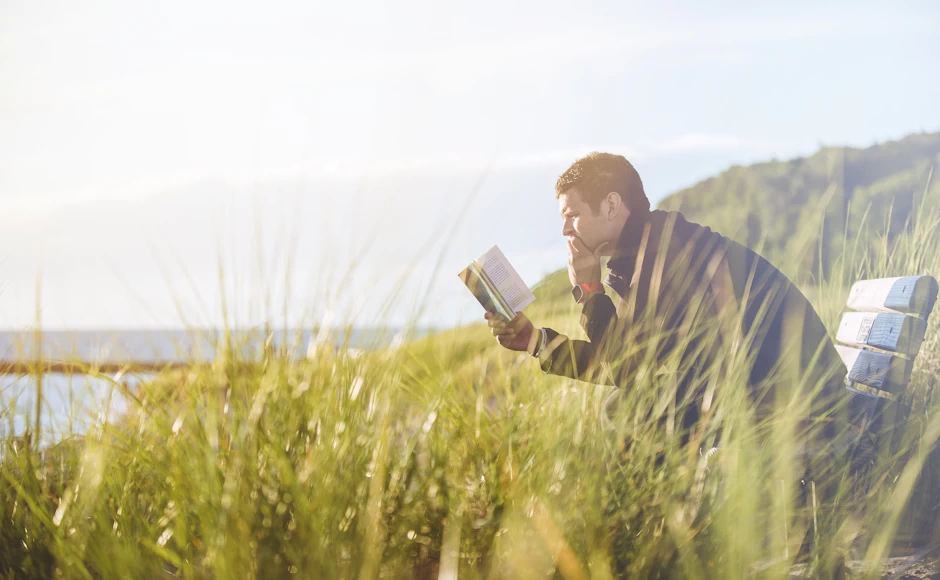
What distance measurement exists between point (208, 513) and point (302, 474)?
0.22 metres

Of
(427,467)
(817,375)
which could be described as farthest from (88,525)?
(817,375)

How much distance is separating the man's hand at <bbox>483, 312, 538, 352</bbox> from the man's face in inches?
21.0

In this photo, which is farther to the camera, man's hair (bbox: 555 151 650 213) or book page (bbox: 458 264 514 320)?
man's hair (bbox: 555 151 650 213)

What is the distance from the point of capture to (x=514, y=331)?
2.64 m

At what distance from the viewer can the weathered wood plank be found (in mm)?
2920

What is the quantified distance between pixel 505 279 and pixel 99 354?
140 centimetres

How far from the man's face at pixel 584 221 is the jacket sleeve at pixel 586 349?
0.87 feet

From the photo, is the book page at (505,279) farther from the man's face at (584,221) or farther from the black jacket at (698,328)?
the man's face at (584,221)

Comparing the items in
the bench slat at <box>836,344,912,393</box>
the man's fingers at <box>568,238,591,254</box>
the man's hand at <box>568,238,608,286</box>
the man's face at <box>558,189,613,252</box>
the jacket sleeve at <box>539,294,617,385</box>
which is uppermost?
the man's face at <box>558,189,613,252</box>

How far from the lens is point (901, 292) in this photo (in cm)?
300

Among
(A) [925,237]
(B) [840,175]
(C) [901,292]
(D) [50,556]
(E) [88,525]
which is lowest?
(D) [50,556]

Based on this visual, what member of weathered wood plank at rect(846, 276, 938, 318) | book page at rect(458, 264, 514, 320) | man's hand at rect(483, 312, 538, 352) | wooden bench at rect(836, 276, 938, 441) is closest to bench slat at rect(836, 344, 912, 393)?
wooden bench at rect(836, 276, 938, 441)

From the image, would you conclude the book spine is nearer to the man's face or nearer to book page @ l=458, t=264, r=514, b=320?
book page @ l=458, t=264, r=514, b=320

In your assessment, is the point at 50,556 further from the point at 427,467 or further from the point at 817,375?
the point at 817,375
